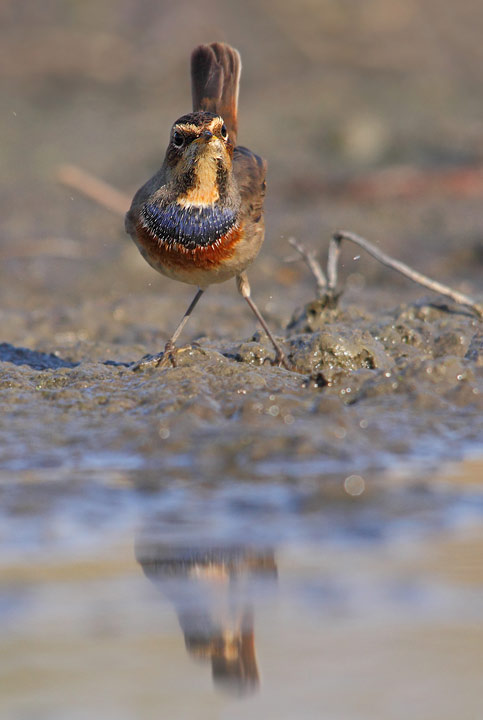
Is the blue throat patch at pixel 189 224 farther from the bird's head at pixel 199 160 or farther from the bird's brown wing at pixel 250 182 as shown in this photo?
the bird's brown wing at pixel 250 182

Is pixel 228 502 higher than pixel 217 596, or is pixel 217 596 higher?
pixel 228 502

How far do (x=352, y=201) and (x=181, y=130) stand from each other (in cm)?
580

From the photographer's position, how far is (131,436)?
13.8ft

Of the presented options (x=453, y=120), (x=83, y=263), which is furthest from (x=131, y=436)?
(x=453, y=120)

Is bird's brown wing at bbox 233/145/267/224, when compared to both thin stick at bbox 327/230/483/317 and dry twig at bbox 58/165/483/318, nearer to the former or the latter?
dry twig at bbox 58/165/483/318

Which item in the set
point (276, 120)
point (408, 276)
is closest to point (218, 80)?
point (408, 276)

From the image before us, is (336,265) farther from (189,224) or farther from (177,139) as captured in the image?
(177,139)

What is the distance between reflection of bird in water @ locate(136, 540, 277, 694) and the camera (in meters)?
2.37

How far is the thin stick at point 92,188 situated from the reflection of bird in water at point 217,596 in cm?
507

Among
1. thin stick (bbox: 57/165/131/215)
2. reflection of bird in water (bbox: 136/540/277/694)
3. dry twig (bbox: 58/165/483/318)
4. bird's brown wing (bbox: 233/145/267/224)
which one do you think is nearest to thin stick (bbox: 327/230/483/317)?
dry twig (bbox: 58/165/483/318)

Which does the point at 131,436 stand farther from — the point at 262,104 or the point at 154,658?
the point at 262,104

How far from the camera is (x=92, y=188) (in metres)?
8.31

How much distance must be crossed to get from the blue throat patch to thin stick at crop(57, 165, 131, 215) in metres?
2.78

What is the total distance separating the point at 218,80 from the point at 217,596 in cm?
393
